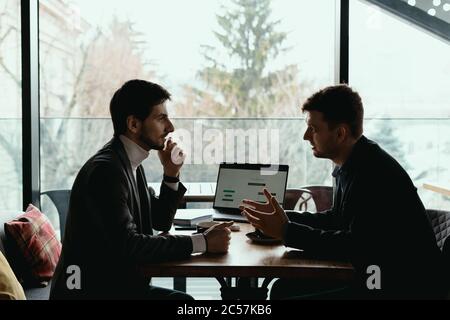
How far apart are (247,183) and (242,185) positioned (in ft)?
0.09

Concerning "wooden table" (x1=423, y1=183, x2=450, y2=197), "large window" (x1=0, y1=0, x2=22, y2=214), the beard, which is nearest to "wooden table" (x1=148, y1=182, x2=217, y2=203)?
"large window" (x1=0, y1=0, x2=22, y2=214)

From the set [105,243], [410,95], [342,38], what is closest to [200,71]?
[342,38]

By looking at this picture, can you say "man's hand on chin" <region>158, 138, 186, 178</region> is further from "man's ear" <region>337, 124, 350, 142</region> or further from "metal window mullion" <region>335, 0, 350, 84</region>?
"metal window mullion" <region>335, 0, 350, 84</region>

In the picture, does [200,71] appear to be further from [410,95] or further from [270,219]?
[270,219]

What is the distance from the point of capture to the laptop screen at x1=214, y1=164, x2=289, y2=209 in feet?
8.15

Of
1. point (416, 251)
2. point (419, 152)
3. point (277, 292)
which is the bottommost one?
point (277, 292)

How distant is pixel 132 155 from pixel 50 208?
2.40 m

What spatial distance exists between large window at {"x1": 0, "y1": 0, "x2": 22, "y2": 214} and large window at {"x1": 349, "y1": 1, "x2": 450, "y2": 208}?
2.43 meters
